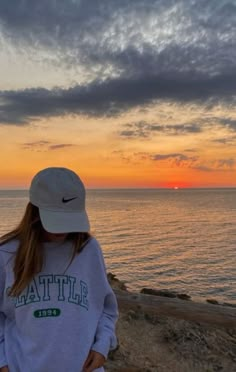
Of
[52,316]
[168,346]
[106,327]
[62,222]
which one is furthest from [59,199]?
[168,346]

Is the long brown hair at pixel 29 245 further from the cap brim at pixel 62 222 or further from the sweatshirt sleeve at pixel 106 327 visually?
the sweatshirt sleeve at pixel 106 327

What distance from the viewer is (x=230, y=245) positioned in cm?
3262

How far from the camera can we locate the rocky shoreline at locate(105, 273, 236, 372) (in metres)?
5.74

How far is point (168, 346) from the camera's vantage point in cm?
639

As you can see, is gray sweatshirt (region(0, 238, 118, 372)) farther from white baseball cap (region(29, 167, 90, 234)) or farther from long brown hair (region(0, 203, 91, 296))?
white baseball cap (region(29, 167, 90, 234))

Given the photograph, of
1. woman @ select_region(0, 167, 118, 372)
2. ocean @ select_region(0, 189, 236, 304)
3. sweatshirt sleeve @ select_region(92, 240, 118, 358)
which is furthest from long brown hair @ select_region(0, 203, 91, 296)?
ocean @ select_region(0, 189, 236, 304)

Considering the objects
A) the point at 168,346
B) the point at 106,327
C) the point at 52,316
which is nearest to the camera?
the point at 52,316

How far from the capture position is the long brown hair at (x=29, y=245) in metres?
2.22

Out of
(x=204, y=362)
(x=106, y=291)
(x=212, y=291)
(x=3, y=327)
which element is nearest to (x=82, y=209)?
(x=106, y=291)

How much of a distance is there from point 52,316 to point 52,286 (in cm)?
16

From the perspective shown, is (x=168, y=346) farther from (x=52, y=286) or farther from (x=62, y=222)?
(x=62, y=222)

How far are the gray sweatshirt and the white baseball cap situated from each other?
0.16m

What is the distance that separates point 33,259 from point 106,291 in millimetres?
520

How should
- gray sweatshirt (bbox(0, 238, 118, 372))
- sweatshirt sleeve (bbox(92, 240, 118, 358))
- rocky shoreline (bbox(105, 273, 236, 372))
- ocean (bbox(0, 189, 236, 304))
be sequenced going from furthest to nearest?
ocean (bbox(0, 189, 236, 304)) < rocky shoreline (bbox(105, 273, 236, 372)) < sweatshirt sleeve (bbox(92, 240, 118, 358)) < gray sweatshirt (bbox(0, 238, 118, 372))
